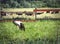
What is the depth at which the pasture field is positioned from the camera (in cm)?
153

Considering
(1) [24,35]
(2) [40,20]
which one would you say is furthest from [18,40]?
(2) [40,20]

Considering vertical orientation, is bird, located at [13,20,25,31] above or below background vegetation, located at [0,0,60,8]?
below

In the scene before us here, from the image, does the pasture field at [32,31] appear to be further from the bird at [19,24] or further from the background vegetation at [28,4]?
the background vegetation at [28,4]

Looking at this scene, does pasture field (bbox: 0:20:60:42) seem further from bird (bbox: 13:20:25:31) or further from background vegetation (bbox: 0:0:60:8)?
background vegetation (bbox: 0:0:60:8)

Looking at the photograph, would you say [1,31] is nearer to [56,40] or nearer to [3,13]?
[3,13]

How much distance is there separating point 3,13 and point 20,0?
256 mm

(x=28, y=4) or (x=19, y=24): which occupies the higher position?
(x=28, y=4)

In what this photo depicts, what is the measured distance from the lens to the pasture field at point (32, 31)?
1.53m

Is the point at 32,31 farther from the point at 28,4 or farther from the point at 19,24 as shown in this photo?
the point at 28,4

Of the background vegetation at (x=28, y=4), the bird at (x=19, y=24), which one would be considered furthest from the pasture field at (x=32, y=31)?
the background vegetation at (x=28, y=4)

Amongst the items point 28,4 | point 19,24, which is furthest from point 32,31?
point 28,4

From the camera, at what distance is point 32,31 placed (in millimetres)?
1532

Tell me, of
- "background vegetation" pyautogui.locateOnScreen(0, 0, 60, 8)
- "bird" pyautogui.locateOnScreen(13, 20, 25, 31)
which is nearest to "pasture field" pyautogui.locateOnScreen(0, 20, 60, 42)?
"bird" pyautogui.locateOnScreen(13, 20, 25, 31)

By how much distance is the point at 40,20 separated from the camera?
1559 mm
